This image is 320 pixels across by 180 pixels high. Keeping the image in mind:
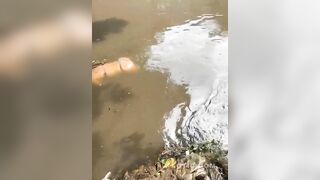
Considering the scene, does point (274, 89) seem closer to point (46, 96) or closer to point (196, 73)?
point (196, 73)

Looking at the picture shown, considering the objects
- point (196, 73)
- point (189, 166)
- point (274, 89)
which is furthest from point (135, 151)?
point (274, 89)

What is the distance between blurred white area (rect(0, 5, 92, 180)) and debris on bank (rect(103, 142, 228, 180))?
0.55 ft

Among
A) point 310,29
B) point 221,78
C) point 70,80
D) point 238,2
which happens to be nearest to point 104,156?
point 70,80

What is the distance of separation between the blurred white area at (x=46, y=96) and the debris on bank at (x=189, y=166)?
169 mm

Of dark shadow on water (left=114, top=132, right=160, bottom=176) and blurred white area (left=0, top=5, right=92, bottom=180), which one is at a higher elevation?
blurred white area (left=0, top=5, right=92, bottom=180)

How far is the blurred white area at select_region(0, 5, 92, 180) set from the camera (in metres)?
1.25

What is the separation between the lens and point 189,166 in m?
1.39

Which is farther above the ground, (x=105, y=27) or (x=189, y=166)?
(x=105, y=27)

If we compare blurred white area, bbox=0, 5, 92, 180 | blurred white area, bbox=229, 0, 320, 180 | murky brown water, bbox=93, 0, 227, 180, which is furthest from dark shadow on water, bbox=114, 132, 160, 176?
blurred white area, bbox=229, 0, 320, 180

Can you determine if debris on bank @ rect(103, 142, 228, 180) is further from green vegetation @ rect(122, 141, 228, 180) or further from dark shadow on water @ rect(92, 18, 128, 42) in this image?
dark shadow on water @ rect(92, 18, 128, 42)

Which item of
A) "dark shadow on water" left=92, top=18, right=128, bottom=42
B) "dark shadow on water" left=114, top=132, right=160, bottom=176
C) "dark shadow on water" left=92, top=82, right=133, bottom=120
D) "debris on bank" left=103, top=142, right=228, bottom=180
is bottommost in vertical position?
"debris on bank" left=103, top=142, right=228, bottom=180

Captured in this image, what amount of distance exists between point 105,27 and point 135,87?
21cm

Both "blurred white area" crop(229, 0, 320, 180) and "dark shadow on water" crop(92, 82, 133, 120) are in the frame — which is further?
"blurred white area" crop(229, 0, 320, 180)

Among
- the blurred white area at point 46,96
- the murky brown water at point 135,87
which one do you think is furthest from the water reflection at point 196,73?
the blurred white area at point 46,96
